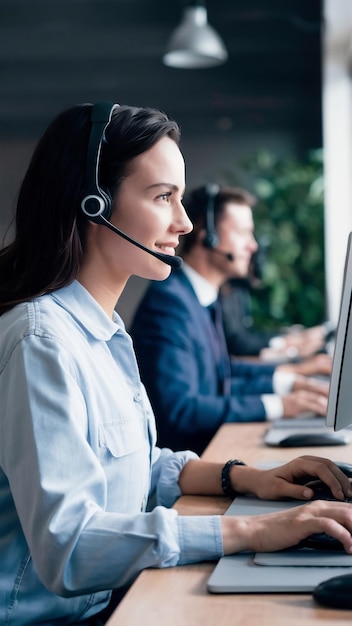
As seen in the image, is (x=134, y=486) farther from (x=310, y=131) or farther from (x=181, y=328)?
(x=310, y=131)

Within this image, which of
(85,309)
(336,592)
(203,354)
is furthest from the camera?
(203,354)

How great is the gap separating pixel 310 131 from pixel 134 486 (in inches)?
182

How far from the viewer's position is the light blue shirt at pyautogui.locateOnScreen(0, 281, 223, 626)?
3.46 ft

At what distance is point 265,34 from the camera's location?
5.60m

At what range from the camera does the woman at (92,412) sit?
107 centimetres

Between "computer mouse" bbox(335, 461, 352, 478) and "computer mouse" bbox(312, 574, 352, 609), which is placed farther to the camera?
"computer mouse" bbox(335, 461, 352, 478)

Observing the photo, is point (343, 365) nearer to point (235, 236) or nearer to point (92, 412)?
point (92, 412)

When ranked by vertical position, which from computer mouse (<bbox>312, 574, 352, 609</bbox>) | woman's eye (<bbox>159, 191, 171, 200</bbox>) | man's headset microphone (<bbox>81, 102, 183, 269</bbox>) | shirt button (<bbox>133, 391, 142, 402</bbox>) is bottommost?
shirt button (<bbox>133, 391, 142, 402</bbox>)

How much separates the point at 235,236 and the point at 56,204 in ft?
6.19

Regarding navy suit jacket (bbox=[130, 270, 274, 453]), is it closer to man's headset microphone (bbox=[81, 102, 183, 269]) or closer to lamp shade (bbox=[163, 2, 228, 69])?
man's headset microphone (bbox=[81, 102, 183, 269])

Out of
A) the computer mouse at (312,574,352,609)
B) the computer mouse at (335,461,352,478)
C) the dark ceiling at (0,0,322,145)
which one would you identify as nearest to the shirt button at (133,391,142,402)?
the computer mouse at (335,461,352,478)

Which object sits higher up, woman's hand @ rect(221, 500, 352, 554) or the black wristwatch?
woman's hand @ rect(221, 500, 352, 554)

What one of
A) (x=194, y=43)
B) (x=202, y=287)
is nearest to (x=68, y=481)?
(x=202, y=287)

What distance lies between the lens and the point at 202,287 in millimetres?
2887
